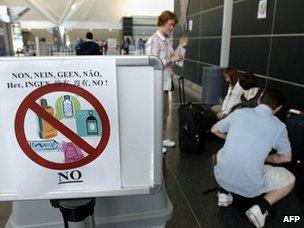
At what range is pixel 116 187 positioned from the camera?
85cm

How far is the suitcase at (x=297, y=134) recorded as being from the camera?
107 inches

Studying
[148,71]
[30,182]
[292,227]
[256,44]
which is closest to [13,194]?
[30,182]

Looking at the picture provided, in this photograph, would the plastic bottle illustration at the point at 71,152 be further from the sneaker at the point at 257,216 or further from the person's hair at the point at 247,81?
the person's hair at the point at 247,81

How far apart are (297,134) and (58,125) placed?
2.59 m

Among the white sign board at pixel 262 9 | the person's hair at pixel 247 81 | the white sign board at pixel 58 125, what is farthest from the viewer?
the white sign board at pixel 262 9

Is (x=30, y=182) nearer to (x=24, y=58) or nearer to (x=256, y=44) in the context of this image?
(x=24, y=58)

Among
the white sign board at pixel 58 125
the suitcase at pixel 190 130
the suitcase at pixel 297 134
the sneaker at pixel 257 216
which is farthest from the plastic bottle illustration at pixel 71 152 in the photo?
the suitcase at pixel 297 134

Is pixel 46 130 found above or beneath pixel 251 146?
above

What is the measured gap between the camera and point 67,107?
30.5 inches

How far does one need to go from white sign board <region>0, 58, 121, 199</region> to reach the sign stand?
0.04 metres

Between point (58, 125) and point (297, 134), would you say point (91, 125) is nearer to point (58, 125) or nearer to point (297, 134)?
point (58, 125)

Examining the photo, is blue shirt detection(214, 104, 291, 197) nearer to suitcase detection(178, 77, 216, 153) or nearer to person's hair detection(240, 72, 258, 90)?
suitcase detection(178, 77, 216, 153)

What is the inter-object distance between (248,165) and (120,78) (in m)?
1.36

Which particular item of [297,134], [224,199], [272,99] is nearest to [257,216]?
[224,199]
